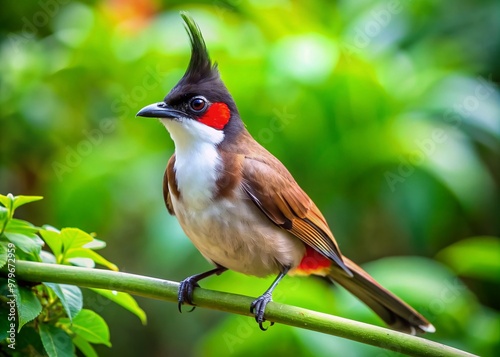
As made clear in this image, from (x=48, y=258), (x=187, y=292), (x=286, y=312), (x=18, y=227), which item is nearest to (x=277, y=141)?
(x=187, y=292)

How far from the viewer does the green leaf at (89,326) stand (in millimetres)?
1463

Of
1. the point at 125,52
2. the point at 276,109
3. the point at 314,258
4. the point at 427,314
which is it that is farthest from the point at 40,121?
the point at 427,314

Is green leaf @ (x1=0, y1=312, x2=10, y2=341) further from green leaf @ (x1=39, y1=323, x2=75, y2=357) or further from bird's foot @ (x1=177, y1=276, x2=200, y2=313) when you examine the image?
bird's foot @ (x1=177, y1=276, x2=200, y2=313)

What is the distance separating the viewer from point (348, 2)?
14.4ft

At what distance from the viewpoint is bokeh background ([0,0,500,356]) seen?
10.9 feet

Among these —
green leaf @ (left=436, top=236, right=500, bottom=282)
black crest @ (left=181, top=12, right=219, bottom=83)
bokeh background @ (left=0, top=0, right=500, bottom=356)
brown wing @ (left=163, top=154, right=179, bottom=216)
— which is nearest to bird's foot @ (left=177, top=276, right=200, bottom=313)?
brown wing @ (left=163, top=154, right=179, bottom=216)

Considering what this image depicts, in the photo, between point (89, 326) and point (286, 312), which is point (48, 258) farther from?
point (286, 312)

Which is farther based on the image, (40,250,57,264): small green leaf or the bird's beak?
the bird's beak

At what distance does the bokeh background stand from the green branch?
1.50m

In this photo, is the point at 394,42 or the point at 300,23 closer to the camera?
the point at 300,23

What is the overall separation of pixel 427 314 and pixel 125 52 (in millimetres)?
2147

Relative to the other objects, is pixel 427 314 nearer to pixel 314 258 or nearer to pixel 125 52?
pixel 314 258

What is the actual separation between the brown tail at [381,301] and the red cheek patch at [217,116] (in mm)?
701

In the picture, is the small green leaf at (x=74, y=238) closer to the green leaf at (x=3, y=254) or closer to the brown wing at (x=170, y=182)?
the green leaf at (x=3, y=254)
